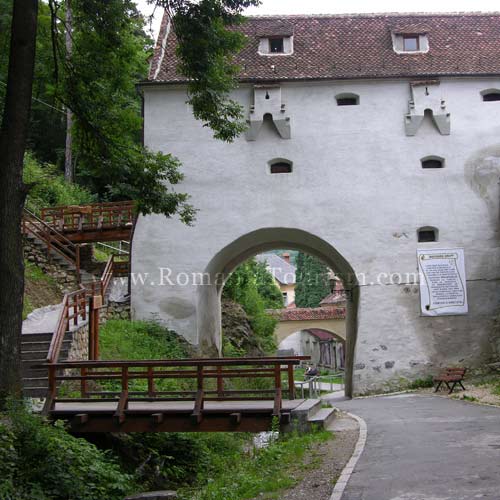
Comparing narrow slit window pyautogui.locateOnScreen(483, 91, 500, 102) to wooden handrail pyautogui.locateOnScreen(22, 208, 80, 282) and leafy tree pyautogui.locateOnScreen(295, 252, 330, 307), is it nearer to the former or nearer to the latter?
wooden handrail pyautogui.locateOnScreen(22, 208, 80, 282)

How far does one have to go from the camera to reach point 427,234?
61.5 ft

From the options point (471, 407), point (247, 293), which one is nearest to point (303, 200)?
point (471, 407)

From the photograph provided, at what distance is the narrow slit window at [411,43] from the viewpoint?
19875 millimetres

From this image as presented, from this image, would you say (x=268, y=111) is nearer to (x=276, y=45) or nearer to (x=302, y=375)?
(x=276, y=45)

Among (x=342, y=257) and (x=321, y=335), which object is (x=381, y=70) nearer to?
(x=342, y=257)

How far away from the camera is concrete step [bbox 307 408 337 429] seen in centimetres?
1012

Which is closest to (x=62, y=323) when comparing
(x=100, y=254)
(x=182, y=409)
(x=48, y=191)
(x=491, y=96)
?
(x=182, y=409)

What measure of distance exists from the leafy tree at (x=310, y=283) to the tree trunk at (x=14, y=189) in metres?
45.4

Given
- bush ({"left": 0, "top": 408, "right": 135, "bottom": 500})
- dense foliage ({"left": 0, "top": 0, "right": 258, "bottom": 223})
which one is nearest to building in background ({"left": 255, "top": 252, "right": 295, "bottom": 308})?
dense foliage ({"left": 0, "top": 0, "right": 258, "bottom": 223})

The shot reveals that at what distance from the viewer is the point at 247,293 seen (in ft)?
96.3

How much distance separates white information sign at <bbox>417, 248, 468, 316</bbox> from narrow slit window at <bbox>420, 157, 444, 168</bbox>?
2.27 m

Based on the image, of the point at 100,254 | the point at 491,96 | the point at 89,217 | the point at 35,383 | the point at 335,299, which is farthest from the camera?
the point at 335,299

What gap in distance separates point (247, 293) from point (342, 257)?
11.1m

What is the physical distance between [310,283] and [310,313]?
63.5 ft
